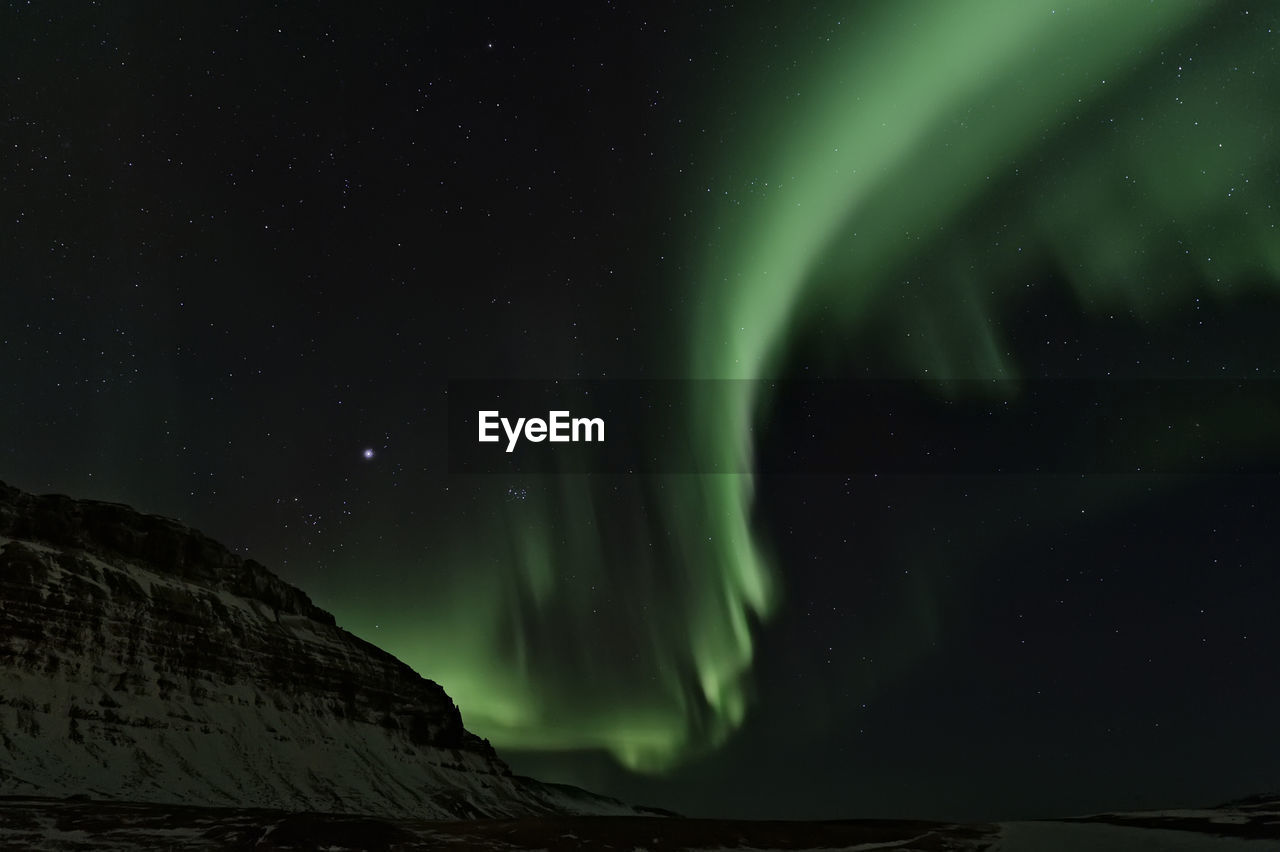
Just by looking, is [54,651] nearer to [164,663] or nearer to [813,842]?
[164,663]

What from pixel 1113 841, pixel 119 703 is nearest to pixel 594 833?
pixel 1113 841

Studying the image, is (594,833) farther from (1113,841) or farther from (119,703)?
(119,703)

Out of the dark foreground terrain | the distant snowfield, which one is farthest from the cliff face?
the distant snowfield

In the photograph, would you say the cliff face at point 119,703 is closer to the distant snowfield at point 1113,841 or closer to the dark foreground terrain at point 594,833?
the dark foreground terrain at point 594,833

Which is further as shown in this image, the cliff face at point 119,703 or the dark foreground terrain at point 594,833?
the cliff face at point 119,703

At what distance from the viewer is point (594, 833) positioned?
78.7 metres

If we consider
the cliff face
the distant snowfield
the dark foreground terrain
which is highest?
the cliff face

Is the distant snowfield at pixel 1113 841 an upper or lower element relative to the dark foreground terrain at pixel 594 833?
lower

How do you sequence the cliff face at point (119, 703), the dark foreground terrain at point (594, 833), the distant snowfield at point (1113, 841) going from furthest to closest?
the cliff face at point (119, 703) < the distant snowfield at point (1113, 841) < the dark foreground terrain at point (594, 833)

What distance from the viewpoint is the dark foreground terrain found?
2904 inches

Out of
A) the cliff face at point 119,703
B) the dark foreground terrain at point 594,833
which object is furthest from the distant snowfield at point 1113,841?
the cliff face at point 119,703

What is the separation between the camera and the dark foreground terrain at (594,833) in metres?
73.8

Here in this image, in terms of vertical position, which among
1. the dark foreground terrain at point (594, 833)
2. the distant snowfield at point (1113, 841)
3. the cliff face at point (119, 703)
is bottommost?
the distant snowfield at point (1113, 841)

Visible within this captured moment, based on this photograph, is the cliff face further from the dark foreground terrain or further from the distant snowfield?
the distant snowfield
